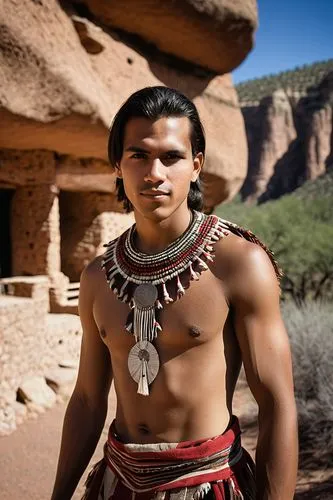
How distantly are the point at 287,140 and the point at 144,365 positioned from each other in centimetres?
3991

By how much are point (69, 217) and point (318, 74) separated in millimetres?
35185

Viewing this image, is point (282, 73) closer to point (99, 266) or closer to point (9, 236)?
point (9, 236)

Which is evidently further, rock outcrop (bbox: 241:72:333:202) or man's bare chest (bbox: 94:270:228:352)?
rock outcrop (bbox: 241:72:333:202)

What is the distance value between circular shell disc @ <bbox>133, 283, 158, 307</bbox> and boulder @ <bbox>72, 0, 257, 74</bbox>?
7245 mm

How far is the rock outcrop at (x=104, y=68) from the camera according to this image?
20.1ft

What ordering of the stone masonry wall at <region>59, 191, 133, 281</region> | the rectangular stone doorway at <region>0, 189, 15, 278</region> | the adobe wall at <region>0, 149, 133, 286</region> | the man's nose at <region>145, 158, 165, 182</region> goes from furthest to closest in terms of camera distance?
1. the stone masonry wall at <region>59, 191, 133, 281</region>
2. the rectangular stone doorway at <region>0, 189, 15, 278</region>
3. the adobe wall at <region>0, 149, 133, 286</region>
4. the man's nose at <region>145, 158, 165, 182</region>

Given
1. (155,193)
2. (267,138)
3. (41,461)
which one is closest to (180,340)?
(155,193)

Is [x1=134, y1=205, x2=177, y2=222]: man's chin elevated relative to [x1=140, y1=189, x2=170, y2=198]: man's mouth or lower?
lower

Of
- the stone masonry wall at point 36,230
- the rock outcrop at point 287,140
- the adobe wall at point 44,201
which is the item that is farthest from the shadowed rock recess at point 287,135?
the stone masonry wall at point 36,230

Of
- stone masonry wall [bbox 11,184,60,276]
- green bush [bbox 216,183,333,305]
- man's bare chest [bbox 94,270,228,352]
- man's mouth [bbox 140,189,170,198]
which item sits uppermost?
man's mouth [bbox 140,189,170,198]

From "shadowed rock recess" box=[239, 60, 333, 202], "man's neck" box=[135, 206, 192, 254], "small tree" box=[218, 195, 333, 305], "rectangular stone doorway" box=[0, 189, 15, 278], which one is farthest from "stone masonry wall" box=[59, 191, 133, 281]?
"shadowed rock recess" box=[239, 60, 333, 202]

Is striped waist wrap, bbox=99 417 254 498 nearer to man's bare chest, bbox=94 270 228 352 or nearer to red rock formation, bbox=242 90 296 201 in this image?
man's bare chest, bbox=94 270 228 352

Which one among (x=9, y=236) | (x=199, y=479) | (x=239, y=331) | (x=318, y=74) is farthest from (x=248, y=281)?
(x=318, y=74)

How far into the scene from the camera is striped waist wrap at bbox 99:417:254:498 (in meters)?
1.35
